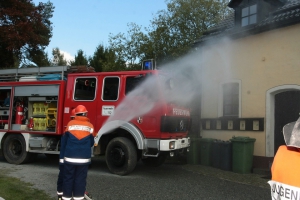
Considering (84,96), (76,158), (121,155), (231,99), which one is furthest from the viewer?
(231,99)

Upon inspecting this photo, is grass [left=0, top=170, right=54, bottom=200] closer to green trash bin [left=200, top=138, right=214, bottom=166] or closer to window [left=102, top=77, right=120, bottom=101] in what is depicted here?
window [left=102, top=77, right=120, bottom=101]

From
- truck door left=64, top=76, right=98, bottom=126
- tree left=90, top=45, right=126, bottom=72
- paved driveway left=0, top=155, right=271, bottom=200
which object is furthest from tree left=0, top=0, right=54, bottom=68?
truck door left=64, top=76, right=98, bottom=126

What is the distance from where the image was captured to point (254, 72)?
10.1 m

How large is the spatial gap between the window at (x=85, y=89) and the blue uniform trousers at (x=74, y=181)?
3.79 metres

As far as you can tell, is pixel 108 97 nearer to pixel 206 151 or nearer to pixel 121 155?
pixel 121 155

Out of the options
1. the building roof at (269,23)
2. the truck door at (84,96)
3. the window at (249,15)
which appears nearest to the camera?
the truck door at (84,96)

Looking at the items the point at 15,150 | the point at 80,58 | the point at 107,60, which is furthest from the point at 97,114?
the point at 80,58

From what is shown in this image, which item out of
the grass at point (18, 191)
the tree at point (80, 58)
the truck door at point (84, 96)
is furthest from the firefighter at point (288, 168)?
the tree at point (80, 58)

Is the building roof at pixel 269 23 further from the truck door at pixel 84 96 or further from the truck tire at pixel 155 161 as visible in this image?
the truck door at pixel 84 96

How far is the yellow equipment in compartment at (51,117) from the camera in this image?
933 centimetres

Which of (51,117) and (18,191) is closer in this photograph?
(18,191)

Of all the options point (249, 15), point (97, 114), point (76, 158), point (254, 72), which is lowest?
point (76, 158)

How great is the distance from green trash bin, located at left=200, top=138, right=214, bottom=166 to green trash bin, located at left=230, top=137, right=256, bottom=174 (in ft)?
3.33

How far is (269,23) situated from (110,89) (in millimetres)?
4939
